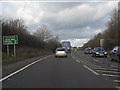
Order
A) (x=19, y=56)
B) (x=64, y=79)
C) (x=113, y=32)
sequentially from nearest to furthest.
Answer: (x=64, y=79) → (x=19, y=56) → (x=113, y=32)

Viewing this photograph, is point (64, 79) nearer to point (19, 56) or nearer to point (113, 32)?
point (19, 56)

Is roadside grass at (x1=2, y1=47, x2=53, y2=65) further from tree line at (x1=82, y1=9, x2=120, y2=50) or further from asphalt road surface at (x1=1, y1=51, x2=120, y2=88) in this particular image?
tree line at (x1=82, y1=9, x2=120, y2=50)

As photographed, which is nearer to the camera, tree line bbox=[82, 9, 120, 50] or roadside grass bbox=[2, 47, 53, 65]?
roadside grass bbox=[2, 47, 53, 65]

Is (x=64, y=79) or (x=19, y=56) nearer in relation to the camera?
(x=64, y=79)

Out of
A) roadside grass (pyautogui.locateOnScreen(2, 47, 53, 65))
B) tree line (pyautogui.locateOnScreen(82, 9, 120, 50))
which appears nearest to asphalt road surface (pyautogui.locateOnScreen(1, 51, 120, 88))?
roadside grass (pyautogui.locateOnScreen(2, 47, 53, 65))

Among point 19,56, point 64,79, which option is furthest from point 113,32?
point 64,79

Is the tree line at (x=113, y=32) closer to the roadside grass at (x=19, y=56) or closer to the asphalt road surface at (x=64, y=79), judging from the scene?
the roadside grass at (x=19, y=56)

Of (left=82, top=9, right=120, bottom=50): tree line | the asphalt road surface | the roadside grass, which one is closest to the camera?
the asphalt road surface

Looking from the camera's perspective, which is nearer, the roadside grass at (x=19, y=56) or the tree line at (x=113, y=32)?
the roadside grass at (x=19, y=56)

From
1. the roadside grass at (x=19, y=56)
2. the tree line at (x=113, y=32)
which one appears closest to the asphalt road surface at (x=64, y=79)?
the roadside grass at (x=19, y=56)

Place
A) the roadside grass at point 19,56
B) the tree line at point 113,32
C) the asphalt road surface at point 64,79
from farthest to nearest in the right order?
1. the tree line at point 113,32
2. the roadside grass at point 19,56
3. the asphalt road surface at point 64,79

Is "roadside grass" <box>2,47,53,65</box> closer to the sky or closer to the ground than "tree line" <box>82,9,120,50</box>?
closer to the ground

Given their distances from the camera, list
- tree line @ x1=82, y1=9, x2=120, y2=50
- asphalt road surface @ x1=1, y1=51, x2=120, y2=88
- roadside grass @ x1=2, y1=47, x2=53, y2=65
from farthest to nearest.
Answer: tree line @ x1=82, y1=9, x2=120, y2=50 < roadside grass @ x1=2, y1=47, x2=53, y2=65 < asphalt road surface @ x1=1, y1=51, x2=120, y2=88

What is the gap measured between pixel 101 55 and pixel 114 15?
36920 mm
